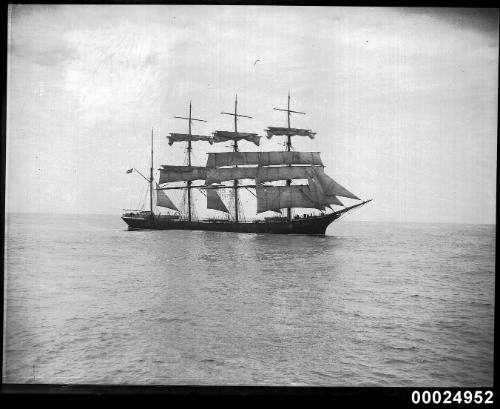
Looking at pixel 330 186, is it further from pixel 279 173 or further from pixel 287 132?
pixel 279 173

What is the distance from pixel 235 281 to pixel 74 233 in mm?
1635

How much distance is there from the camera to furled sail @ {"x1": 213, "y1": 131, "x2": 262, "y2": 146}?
370 centimetres

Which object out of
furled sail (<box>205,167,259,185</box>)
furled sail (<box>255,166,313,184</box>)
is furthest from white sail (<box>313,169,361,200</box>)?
furled sail (<box>205,167,259,185</box>)

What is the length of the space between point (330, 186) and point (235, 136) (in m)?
1.14

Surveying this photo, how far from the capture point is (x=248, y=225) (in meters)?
5.49

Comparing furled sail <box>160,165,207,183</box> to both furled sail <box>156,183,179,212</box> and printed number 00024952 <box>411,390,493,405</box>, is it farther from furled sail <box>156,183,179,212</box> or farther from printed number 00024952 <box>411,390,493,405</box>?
printed number 00024952 <box>411,390,493,405</box>

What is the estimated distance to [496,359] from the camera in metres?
3.14

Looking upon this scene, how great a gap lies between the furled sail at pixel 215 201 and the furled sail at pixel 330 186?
176 centimetres

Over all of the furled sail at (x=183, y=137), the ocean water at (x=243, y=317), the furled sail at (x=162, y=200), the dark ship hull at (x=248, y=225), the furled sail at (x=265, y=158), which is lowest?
the ocean water at (x=243, y=317)

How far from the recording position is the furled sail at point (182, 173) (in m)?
4.04

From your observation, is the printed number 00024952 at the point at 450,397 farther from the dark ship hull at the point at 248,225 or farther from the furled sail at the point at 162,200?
the furled sail at the point at 162,200

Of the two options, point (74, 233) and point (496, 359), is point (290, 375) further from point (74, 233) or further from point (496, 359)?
point (74, 233)

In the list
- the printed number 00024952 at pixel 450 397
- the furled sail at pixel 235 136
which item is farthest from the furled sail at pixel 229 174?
the printed number 00024952 at pixel 450 397

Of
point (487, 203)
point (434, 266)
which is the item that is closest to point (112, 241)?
point (434, 266)
